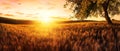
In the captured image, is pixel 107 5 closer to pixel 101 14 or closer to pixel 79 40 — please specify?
pixel 101 14

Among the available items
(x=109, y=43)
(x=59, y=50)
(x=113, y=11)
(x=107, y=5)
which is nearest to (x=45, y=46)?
(x=59, y=50)

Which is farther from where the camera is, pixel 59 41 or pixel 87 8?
pixel 87 8

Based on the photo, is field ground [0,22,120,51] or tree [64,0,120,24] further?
tree [64,0,120,24]

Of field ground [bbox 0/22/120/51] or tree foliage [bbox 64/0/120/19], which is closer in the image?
field ground [bbox 0/22/120/51]

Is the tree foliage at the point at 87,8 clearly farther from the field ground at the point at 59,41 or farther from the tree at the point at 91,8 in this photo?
the field ground at the point at 59,41

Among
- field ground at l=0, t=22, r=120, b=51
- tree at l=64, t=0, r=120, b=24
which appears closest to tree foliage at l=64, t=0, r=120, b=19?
tree at l=64, t=0, r=120, b=24

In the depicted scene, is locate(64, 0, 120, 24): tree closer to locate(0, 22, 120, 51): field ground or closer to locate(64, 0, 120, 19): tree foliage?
locate(64, 0, 120, 19): tree foliage

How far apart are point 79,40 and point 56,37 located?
5.10 feet

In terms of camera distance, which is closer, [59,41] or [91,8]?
[59,41]

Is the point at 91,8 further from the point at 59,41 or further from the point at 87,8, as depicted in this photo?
the point at 59,41

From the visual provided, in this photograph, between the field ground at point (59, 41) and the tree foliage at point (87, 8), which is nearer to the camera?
the field ground at point (59, 41)

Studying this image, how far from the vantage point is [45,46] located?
667 inches

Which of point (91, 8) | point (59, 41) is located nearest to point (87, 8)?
point (91, 8)

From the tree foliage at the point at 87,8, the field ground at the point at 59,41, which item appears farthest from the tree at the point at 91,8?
the field ground at the point at 59,41
